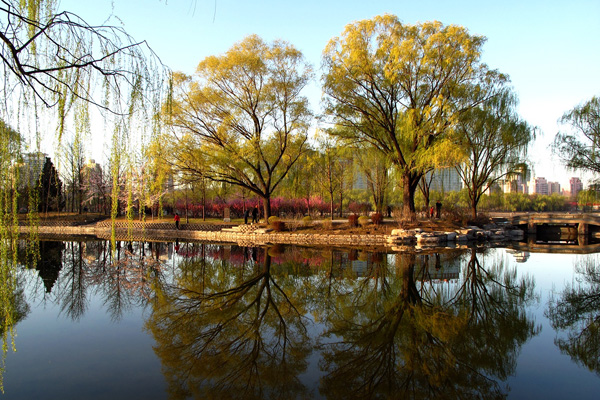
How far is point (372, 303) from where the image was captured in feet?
27.1

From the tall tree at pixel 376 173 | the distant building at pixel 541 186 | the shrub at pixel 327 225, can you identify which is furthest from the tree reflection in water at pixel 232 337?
the distant building at pixel 541 186

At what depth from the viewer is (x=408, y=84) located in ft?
70.7

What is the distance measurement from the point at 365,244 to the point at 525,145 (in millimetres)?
14078

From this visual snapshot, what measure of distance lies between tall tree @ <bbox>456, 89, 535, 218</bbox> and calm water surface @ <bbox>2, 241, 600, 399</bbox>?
567 inches

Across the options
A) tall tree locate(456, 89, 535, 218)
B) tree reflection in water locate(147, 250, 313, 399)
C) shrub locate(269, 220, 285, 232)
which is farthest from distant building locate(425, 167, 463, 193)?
tree reflection in water locate(147, 250, 313, 399)

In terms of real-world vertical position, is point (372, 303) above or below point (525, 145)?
below

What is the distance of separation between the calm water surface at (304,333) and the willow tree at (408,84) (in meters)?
10.2

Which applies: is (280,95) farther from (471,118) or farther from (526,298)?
(526,298)

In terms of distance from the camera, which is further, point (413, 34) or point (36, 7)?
point (413, 34)

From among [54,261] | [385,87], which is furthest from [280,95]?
[54,261]

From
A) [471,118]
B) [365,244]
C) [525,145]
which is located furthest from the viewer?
[525,145]

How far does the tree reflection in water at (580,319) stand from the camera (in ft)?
19.0

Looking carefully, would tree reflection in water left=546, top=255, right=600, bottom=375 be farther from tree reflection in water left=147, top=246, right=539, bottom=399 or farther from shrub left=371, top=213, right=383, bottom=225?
shrub left=371, top=213, right=383, bottom=225

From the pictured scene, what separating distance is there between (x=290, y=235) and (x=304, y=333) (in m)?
16.0
